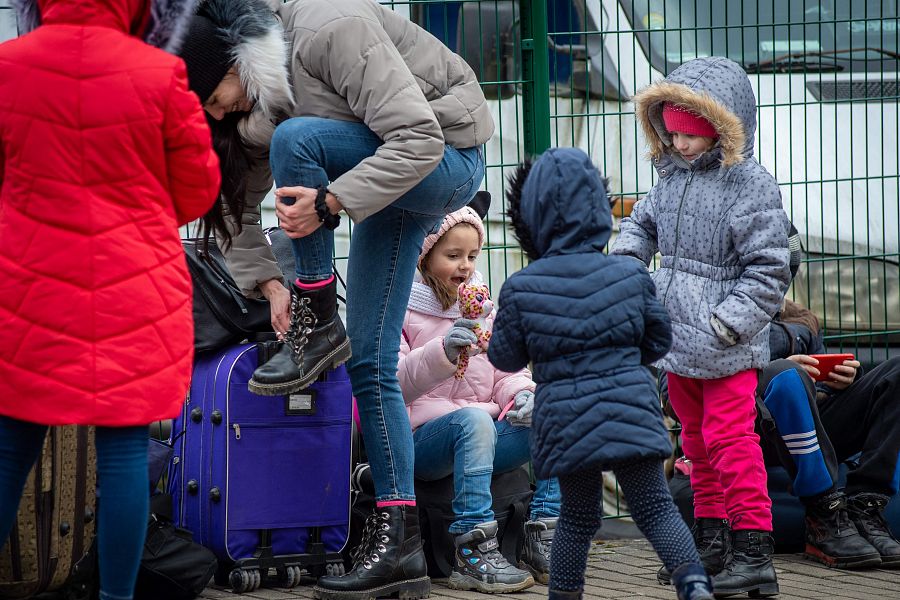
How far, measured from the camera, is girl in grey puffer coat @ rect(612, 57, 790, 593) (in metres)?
4.29

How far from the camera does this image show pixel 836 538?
4754 mm

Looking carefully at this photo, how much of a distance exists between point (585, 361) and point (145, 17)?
145 centimetres

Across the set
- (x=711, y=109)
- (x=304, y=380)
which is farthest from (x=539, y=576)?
(x=711, y=109)

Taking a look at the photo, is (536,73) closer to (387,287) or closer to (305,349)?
(387,287)

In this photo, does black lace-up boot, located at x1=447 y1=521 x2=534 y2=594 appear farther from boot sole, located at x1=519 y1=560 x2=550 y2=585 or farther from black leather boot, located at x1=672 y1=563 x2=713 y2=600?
black leather boot, located at x1=672 y1=563 x2=713 y2=600

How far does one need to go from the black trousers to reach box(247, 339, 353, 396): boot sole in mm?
1625

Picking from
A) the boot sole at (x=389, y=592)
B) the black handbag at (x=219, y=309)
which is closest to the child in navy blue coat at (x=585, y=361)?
the boot sole at (x=389, y=592)

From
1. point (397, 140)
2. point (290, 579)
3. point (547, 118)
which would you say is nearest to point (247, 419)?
point (290, 579)

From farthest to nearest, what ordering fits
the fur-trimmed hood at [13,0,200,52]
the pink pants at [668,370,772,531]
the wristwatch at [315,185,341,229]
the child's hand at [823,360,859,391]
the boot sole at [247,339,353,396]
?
the child's hand at [823,360,859,391]
the pink pants at [668,370,772,531]
the boot sole at [247,339,353,396]
the wristwatch at [315,185,341,229]
the fur-trimmed hood at [13,0,200,52]

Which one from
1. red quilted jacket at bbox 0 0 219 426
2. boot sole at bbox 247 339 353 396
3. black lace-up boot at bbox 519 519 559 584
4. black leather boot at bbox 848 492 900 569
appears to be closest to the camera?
red quilted jacket at bbox 0 0 219 426

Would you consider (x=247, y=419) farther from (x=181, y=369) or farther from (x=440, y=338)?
(x=181, y=369)

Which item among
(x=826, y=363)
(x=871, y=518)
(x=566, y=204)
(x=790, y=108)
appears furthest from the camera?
(x=790, y=108)

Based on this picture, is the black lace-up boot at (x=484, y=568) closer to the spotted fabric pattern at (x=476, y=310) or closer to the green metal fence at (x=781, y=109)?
the spotted fabric pattern at (x=476, y=310)

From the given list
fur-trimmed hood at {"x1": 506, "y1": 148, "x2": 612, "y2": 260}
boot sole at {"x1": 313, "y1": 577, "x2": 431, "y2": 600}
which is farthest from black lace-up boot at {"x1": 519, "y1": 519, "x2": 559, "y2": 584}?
fur-trimmed hood at {"x1": 506, "y1": 148, "x2": 612, "y2": 260}
